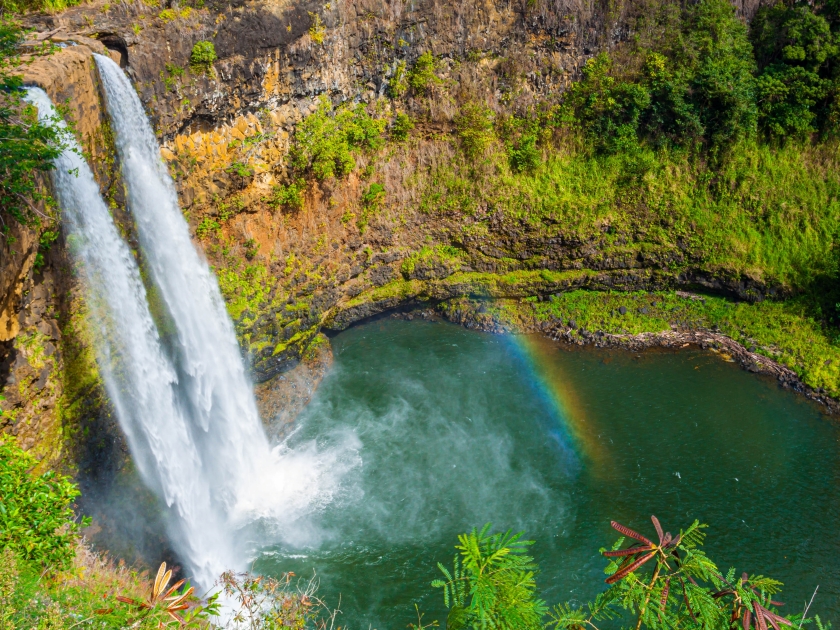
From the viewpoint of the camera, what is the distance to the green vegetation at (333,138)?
1966cm

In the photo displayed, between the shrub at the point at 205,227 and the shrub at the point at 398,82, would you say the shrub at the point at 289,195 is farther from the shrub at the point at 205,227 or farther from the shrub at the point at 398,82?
the shrub at the point at 398,82

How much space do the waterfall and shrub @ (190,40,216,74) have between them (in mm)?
2341

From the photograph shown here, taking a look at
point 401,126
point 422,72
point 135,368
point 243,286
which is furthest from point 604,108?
point 135,368

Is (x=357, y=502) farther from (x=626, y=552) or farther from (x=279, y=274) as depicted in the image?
(x=626, y=552)

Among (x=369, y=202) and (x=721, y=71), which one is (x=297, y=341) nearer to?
(x=369, y=202)

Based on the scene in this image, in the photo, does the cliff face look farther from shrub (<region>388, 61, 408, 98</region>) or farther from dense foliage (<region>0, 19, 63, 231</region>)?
dense foliage (<region>0, 19, 63, 231</region>)

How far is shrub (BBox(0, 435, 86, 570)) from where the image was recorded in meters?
8.45

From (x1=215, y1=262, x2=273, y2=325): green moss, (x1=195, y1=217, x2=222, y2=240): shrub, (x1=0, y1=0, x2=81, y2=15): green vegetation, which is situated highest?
(x1=0, y1=0, x2=81, y2=15): green vegetation

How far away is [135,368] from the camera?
45.6 ft

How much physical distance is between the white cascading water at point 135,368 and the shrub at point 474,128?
13365 millimetres

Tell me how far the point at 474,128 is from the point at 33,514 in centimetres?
1889

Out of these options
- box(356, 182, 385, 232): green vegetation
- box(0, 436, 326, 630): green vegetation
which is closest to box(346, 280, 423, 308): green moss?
box(356, 182, 385, 232): green vegetation

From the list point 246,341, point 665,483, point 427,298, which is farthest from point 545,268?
point 246,341

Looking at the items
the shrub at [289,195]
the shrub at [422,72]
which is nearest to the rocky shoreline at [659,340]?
the shrub at [289,195]
